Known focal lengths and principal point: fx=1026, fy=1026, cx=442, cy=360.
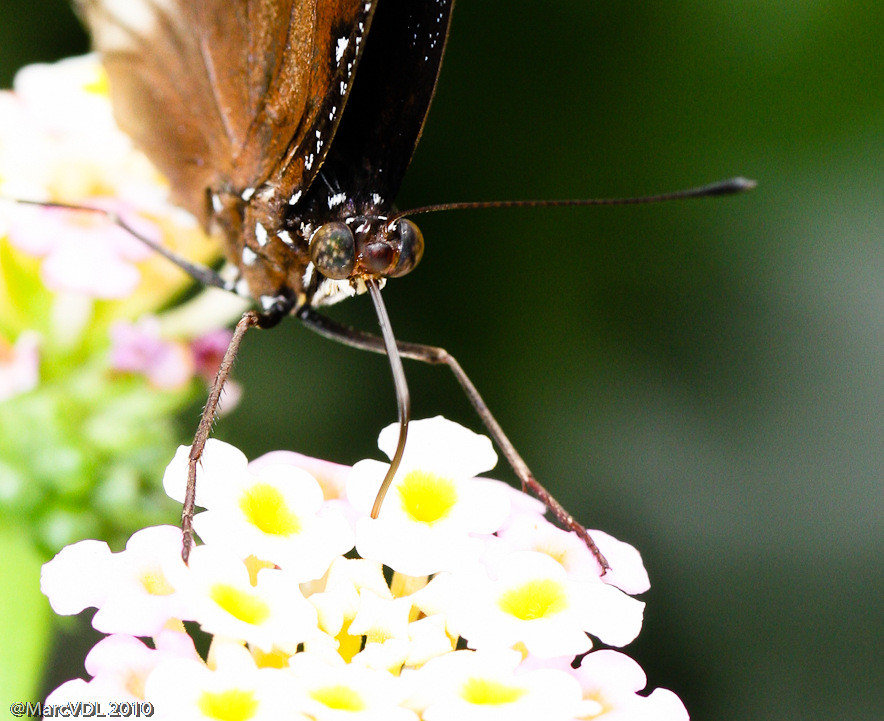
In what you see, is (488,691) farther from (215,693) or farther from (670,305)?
(670,305)

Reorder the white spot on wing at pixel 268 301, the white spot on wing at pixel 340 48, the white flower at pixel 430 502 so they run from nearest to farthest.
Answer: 1. the white flower at pixel 430 502
2. the white spot on wing at pixel 340 48
3. the white spot on wing at pixel 268 301

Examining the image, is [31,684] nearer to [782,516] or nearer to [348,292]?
[348,292]

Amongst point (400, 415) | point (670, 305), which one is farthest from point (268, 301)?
point (670, 305)

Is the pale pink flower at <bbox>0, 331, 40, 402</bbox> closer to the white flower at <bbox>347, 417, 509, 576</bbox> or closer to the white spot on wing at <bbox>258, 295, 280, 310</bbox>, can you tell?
the white spot on wing at <bbox>258, 295, 280, 310</bbox>

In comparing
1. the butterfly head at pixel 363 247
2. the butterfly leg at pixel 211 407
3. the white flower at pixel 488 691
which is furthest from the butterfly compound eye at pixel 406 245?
the white flower at pixel 488 691

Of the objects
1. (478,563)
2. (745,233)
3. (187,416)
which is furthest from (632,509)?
(478,563)

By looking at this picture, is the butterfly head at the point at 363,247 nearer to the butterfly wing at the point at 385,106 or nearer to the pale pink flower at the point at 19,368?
the butterfly wing at the point at 385,106
